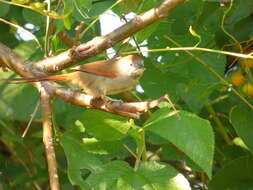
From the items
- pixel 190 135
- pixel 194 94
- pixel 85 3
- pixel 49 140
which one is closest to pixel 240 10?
pixel 194 94

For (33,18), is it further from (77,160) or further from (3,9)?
(77,160)

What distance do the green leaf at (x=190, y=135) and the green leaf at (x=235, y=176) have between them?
58cm

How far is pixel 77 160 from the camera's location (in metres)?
1.17

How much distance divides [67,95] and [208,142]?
0.31 meters

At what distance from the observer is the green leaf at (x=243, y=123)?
135 cm

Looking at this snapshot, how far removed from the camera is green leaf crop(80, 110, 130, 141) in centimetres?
115

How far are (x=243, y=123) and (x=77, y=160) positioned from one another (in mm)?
472

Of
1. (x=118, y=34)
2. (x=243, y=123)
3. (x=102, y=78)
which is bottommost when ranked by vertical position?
(x=243, y=123)

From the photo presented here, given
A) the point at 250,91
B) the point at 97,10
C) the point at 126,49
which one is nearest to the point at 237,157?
the point at 250,91

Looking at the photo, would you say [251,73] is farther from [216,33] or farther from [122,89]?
[122,89]

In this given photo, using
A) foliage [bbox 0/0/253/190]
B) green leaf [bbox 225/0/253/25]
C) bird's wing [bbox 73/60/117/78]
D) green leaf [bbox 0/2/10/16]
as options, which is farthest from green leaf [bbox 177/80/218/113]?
green leaf [bbox 0/2/10/16]

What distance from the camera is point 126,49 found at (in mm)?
1351

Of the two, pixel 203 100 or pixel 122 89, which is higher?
pixel 122 89

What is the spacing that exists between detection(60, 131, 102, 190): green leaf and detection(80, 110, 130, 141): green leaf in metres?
0.05
